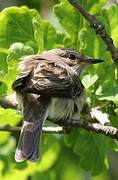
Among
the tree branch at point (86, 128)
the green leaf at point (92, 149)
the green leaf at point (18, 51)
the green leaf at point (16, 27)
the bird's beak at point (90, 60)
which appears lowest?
the green leaf at point (92, 149)

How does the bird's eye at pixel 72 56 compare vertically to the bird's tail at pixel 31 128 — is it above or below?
above

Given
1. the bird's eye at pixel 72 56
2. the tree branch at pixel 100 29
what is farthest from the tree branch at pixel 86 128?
the bird's eye at pixel 72 56

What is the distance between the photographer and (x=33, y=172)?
5.62 m

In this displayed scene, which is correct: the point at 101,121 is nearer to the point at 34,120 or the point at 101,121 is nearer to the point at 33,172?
the point at 34,120

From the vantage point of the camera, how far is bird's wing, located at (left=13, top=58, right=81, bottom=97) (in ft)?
15.4

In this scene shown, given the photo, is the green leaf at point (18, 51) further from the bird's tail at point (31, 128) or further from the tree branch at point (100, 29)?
the tree branch at point (100, 29)

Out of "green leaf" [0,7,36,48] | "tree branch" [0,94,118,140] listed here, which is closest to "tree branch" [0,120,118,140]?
"tree branch" [0,94,118,140]

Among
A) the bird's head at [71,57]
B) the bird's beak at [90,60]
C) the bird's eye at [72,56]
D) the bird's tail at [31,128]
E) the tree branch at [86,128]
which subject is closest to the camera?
the tree branch at [86,128]

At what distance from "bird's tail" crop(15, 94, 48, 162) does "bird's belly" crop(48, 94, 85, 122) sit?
11cm

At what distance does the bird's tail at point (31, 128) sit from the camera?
4.43 meters

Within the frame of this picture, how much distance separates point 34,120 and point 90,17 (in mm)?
872

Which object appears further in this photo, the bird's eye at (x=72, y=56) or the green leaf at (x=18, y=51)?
the bird's eye at (x=72, y=56)

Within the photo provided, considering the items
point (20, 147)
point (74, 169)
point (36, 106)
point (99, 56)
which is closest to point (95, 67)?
point (99, 56)

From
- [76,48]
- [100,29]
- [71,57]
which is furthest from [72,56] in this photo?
[100,29]
